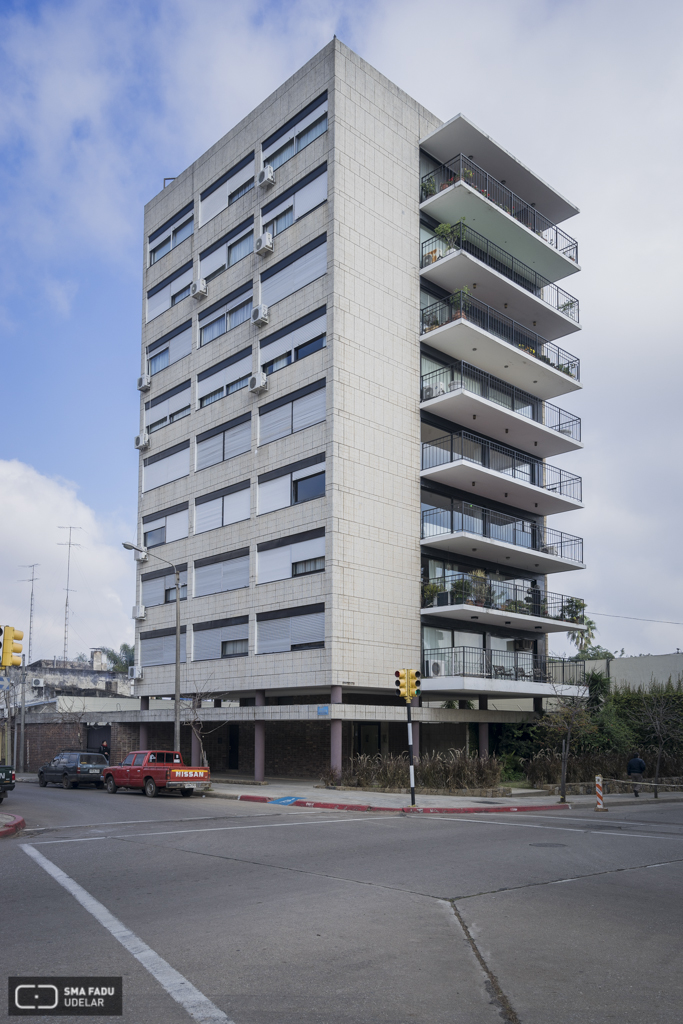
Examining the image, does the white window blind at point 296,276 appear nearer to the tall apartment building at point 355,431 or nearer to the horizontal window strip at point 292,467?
the tall apartment building at point 355,431

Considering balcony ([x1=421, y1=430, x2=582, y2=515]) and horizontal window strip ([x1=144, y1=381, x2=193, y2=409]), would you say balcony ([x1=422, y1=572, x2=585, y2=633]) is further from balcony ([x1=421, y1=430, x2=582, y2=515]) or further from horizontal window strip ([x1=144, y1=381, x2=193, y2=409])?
horizontal window strip ([x1=144, y1=381, x2=193, y2=409])

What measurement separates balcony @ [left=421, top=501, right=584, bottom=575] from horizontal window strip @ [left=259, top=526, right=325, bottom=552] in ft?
15.9

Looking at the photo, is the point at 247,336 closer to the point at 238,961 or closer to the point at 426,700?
the point at 426,700

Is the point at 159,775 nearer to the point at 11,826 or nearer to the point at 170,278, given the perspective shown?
the point at 11,826

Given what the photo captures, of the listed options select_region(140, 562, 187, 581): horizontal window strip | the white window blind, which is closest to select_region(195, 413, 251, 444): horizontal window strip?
the white window blind

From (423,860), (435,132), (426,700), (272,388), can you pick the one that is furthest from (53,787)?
(435,132)

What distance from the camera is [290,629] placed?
33500 millimetres

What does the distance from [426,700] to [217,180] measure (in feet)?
86.9

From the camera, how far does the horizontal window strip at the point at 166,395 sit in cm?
4261

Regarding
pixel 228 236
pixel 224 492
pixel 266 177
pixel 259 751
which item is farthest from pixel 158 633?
pixel 266 177

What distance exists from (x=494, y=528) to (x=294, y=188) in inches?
664

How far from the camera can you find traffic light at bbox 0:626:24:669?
1927 centimetres

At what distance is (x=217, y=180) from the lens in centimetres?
4184

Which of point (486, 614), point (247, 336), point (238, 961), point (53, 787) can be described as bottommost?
point (53, 787)
